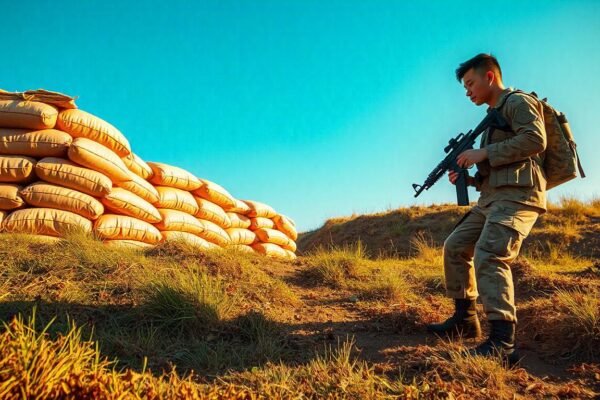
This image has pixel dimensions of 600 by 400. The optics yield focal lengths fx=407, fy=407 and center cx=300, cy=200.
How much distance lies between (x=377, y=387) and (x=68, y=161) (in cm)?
461

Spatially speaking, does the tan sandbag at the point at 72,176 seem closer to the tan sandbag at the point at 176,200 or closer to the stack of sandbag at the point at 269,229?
the tan sandbag at the point at 176,200

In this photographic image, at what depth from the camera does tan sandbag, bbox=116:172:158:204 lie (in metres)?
5.57

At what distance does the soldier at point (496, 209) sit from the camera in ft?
8.67

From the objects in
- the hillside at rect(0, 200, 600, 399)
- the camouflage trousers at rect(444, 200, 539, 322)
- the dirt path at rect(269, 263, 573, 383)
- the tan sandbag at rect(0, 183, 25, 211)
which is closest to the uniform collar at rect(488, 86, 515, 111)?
the camouflage trousers at rect(444, 200, 539, 322)

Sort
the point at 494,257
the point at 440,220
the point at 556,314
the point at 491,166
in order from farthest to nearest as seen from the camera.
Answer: the point at 440,220 → the point at 556,314 → the point at 491,166 → the point at 494,257

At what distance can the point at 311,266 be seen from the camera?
5.12 metres

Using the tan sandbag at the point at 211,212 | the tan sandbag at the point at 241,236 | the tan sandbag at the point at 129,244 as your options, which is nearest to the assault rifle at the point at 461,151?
the tan sandbag at the point at 129,244

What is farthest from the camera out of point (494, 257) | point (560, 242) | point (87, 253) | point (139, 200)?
point (560, 242)

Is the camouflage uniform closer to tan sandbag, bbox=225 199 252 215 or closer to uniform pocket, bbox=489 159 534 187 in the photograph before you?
uniform pocket, bbox=489 159 534 187

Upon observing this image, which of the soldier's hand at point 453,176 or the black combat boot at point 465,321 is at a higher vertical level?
the soldier's hand at point 453,176

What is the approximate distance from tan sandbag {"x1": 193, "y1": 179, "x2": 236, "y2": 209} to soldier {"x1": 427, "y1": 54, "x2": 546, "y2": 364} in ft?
15.4

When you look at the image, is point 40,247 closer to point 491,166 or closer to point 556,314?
point 491,166

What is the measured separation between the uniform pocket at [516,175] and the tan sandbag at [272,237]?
606 cm

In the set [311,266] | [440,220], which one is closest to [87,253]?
[311,266]
